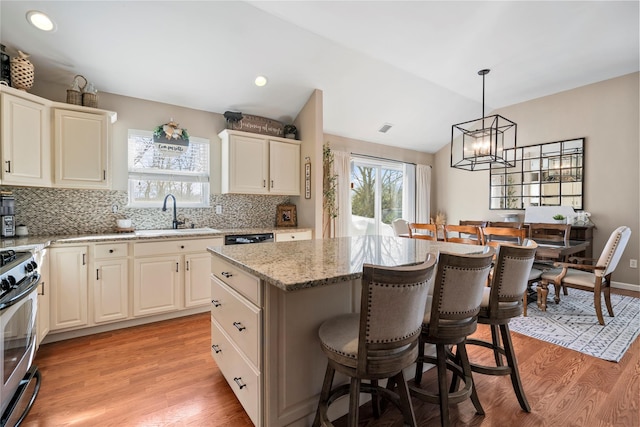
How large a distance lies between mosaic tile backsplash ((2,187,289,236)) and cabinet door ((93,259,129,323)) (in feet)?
2.10

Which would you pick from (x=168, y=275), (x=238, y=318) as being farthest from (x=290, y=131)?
(x=238, y=318)

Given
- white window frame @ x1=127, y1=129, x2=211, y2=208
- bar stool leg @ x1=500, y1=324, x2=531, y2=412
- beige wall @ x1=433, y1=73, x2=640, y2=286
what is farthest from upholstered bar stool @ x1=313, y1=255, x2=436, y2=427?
beige wall @ x1=433, y1=73, x2=640, y2=286

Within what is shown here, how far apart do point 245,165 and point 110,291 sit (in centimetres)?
201

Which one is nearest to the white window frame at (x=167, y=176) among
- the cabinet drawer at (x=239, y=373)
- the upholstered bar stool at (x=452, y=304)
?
the cabinet drawer at (x=239, y=373)

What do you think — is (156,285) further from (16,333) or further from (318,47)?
(318,47)

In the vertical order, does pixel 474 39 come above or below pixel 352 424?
above

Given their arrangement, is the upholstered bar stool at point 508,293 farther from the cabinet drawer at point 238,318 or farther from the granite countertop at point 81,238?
the granite countertop at point 81,238

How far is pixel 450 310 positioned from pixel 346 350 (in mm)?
570

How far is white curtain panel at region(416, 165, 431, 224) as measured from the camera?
247 inches

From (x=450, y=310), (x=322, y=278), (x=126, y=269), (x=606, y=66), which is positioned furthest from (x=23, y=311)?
(x=606, y=66)

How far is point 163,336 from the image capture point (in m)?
2.70

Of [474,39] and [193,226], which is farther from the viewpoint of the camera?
[193,226]

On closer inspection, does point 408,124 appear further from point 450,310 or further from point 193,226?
point 450,310

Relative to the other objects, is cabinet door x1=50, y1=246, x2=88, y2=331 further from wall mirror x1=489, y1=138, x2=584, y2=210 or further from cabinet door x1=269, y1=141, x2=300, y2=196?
wall mirror x1=489, y1=138, x2=584, y2=210
